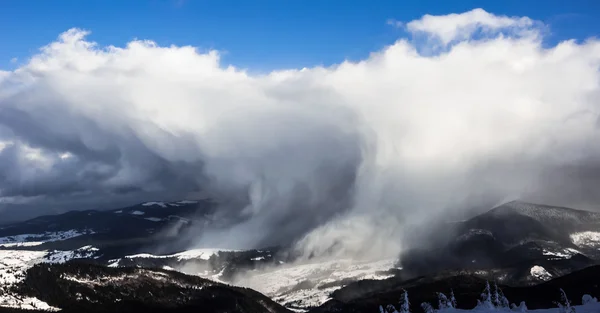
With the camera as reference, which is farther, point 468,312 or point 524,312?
point 524,312

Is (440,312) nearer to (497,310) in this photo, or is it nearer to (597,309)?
(497,310)

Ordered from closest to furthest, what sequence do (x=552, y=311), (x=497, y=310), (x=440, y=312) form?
(x=497, y=310) → (x=440, y=312) → (x=552, y=311)

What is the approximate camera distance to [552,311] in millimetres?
108312

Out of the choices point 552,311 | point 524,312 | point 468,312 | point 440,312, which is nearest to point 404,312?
point 440,312

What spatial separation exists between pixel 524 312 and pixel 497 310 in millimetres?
11482

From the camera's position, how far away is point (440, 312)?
100812 mm

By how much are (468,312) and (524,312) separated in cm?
1541

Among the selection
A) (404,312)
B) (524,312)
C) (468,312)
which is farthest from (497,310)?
(404,312)

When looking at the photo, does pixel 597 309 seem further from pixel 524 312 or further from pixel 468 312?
pixel 468 312

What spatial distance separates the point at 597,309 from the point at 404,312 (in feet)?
123

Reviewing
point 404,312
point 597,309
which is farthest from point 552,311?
point 404,312

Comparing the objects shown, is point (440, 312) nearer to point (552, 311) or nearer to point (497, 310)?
point (497, 310)

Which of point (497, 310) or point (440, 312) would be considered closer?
point (497, 310)

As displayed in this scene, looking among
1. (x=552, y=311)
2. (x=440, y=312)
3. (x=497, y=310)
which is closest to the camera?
(x=497, y=310)
